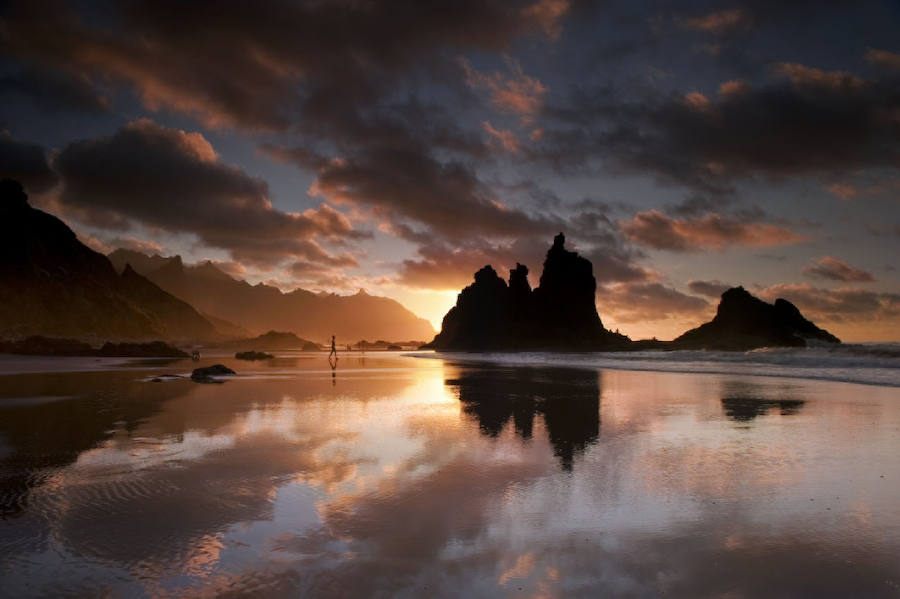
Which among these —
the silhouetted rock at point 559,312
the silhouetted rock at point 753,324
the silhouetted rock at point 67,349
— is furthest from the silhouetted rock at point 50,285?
the silhouetted rock at point 753,324

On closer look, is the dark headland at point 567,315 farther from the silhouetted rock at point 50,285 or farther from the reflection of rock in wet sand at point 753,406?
the silhouetted rock at point 50,285

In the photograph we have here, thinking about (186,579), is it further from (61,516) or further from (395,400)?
(395,400)

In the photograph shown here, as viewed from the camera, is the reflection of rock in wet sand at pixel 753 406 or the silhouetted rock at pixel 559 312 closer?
the reflection of rock in wet sand at pixel 753 406

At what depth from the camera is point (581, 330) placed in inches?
6427

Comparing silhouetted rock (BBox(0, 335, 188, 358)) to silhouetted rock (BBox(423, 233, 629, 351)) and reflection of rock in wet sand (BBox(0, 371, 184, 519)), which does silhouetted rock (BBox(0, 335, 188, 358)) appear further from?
silhouetted rock (BBox(423, 233, 629, 351))

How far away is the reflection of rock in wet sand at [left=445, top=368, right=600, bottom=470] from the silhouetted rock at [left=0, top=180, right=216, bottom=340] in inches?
4406

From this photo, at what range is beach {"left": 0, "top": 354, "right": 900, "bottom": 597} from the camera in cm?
504

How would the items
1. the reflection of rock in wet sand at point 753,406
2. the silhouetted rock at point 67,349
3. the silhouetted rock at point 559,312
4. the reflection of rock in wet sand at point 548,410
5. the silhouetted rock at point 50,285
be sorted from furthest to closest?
the silhouetted rock at point 559,312 < the silhouetted rock at point 50,285 < the silhouetted rock at point 67,349 < the reflection of rock in wet sand at point 753,406 < the reflection of rock in wet sand at point 548,410

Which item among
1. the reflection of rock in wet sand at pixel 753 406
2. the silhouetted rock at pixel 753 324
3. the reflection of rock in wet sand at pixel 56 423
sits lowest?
the reflection of rock in wet sand at pixel 56 423

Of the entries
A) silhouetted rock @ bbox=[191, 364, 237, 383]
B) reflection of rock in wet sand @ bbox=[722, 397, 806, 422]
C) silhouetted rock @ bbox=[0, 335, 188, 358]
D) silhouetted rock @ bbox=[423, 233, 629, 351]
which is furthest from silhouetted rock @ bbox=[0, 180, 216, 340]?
reflection of rock in wet sand @ bbox=[722, 397, 806, 422]

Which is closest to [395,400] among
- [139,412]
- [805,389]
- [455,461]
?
[139,412]

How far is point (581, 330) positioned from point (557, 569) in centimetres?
16371

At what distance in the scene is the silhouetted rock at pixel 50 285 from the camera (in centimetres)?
10991

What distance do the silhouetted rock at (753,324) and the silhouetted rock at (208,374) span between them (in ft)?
321
